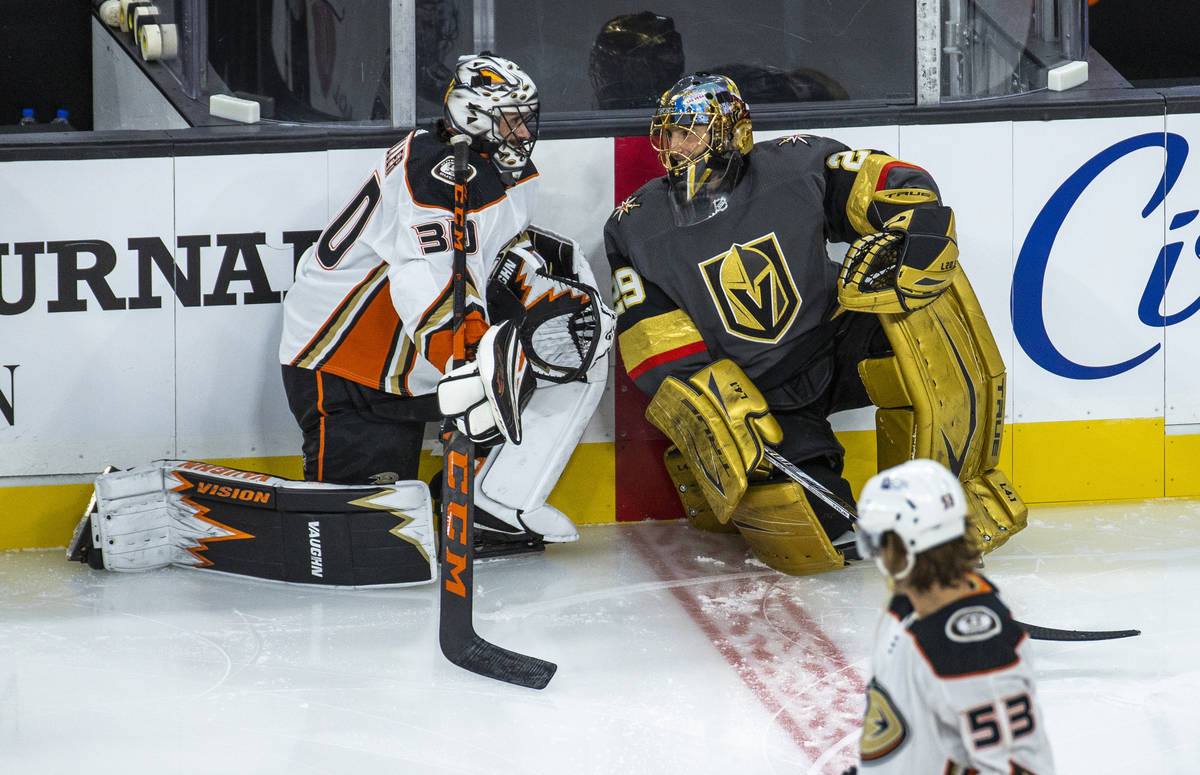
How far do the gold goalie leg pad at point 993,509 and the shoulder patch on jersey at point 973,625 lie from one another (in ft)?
6.24

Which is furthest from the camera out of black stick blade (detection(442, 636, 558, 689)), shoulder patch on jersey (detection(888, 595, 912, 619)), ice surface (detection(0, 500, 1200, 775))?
black stick blade (detection(442, 636, 558, 689))

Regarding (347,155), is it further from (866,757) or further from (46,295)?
(866,757)

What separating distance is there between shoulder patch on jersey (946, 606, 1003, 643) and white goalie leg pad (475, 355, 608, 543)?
7.03 feet

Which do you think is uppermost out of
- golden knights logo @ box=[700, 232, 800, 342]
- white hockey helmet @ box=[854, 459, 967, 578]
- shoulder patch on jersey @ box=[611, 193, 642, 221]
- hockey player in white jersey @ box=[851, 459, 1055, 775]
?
shoulder patch on jersey @ box=[611, 193, 642, 221]

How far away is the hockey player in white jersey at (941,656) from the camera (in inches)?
57.4

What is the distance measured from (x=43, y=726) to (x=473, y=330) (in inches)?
47.1

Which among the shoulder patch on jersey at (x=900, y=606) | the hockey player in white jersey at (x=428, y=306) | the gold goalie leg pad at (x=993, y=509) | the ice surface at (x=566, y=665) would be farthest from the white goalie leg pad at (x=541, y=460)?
the shoulder patch on jersey at (x=900, y=606)

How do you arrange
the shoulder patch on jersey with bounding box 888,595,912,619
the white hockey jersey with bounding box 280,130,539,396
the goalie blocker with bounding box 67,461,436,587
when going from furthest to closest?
1. the goalie blocker with bounding box 67,461,436,587
2. the white hockey jersey with bounding box 280,130,539,396
3. the shoulder patch on jersey with bounding box 888,595,912,619

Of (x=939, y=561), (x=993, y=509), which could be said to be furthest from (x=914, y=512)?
(x=993, y=509)

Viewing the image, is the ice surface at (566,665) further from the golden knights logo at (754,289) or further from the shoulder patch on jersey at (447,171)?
the shoulder patch on jersey at (447,171)

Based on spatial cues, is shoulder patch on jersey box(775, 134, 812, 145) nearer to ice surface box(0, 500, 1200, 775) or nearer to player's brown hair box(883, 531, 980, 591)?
ice surface box(0, 500, 1200, 775)

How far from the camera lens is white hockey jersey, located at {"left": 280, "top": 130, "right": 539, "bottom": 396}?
10.1 ft

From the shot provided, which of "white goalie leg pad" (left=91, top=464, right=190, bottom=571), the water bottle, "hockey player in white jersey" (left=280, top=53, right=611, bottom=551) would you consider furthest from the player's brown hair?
the water bottle

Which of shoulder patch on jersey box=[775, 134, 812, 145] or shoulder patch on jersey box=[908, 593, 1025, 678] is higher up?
shoulder patch on jersey box=[775, 134, 812, 145]
